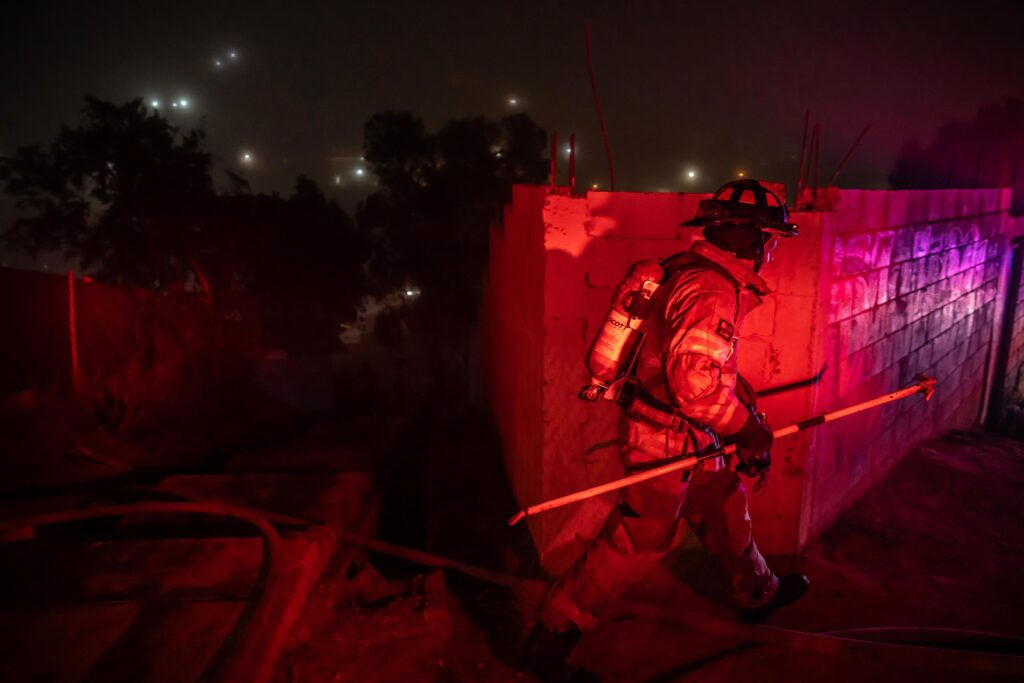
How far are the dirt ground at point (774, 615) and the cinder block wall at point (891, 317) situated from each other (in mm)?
366

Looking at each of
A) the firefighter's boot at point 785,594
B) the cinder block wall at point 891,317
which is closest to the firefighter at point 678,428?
the firefighter's boot at point 785,594

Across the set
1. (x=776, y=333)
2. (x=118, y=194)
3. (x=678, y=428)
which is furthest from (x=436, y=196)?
(x=678, y=428)

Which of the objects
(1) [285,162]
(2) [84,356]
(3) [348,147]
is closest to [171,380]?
(2) [84,356]

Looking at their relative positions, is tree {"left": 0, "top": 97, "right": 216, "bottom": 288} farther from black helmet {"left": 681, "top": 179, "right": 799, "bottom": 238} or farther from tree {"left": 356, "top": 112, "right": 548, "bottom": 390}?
black helmet {"left": 681, "top": 179, "right": 799, "bottom": 238}

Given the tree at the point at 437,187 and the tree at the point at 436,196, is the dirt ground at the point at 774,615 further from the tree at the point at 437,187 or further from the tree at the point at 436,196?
the tree at the point at 436,196

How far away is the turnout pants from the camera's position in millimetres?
2553

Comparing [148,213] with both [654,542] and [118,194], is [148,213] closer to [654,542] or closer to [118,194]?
[118,194]

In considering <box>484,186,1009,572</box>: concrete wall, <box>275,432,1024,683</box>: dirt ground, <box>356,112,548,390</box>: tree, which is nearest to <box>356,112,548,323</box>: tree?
<box>356,112,548,390</box>: tree

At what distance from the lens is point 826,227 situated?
10.7 ft

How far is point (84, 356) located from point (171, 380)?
3.50 feet

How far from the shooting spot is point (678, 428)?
2.56 meters

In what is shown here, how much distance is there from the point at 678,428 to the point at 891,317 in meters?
2.65

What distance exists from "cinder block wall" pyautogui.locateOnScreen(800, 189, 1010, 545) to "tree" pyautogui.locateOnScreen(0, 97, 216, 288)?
12.2 m

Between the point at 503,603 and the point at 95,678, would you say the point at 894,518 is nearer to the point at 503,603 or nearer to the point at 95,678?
the point at 503,603
